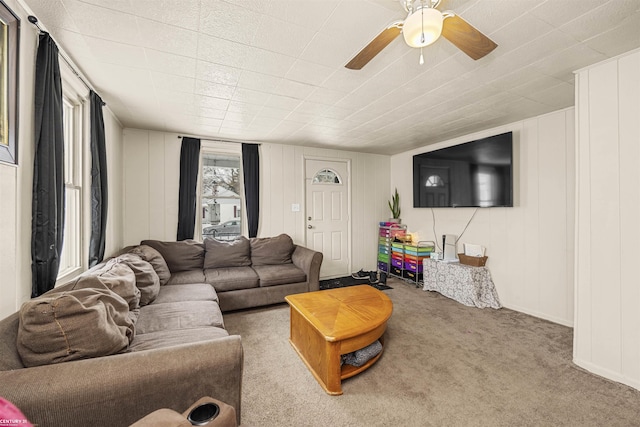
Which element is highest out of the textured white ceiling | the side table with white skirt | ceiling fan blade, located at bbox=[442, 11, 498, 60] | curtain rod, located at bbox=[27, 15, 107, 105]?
the textured white ceiling

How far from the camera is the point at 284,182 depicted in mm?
4465

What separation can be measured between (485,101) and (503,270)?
2163 millimetres

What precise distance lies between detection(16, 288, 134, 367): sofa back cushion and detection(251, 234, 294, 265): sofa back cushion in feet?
8.29

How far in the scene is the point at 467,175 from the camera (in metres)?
3.66

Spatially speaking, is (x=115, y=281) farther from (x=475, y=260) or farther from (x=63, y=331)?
(x=475, y=260)

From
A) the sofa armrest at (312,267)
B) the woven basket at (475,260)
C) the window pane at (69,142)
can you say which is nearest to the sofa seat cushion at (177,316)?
the window pane at (69,142)

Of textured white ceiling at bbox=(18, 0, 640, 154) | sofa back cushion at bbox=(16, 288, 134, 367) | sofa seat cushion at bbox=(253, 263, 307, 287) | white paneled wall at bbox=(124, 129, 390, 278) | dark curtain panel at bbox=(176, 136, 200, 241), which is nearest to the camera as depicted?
sofa back cushion at bbox=(16, 288, 134, 367)

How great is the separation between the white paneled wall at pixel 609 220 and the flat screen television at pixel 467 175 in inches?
43.9

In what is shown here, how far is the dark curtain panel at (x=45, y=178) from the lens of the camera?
1531 mm

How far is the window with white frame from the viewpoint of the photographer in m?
2.24

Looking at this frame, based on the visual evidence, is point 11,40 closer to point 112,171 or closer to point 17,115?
point 17,115

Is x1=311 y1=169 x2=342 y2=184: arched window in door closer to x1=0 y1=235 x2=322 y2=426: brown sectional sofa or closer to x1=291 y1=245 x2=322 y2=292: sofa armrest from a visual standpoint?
x1=291 y1=245 x2=322 y2=292: sofa armrest

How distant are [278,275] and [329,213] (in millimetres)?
1789

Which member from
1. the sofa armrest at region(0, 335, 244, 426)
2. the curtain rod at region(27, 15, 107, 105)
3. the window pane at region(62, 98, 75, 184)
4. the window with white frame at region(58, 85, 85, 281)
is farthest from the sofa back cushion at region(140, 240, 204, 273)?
the sofa armrest at region(0, 335, 244, 426)
